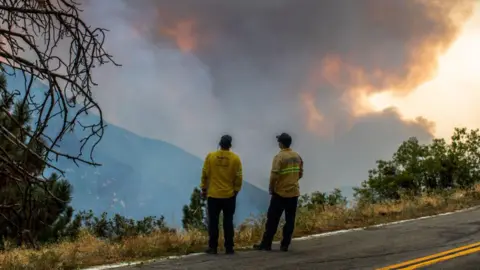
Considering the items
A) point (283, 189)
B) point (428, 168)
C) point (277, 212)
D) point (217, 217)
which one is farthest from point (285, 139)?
point (428, 168)

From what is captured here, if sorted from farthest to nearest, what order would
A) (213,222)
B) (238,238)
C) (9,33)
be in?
(238,238) → (213,222) → (9,33)

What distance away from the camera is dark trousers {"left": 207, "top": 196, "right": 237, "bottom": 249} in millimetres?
7992

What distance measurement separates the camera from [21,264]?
21.5 feet

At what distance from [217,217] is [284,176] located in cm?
138

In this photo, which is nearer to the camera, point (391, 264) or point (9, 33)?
point (9, 33)

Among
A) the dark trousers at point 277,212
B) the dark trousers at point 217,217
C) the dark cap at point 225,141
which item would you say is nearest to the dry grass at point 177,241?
the dark trousers at point 217,217

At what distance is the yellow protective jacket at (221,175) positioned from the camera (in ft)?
26.6

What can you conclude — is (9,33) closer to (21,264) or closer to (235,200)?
(21,264)

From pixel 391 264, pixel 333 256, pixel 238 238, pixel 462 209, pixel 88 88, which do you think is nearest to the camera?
pixel 88 88

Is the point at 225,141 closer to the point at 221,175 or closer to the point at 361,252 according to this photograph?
the point at 221,175

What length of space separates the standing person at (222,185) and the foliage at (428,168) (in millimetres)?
30756

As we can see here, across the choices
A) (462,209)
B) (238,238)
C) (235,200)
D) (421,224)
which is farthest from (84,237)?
(462,209)

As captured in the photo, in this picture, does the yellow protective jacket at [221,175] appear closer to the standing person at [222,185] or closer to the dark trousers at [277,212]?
the standing person at [222,185]

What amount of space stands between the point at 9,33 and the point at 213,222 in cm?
474
